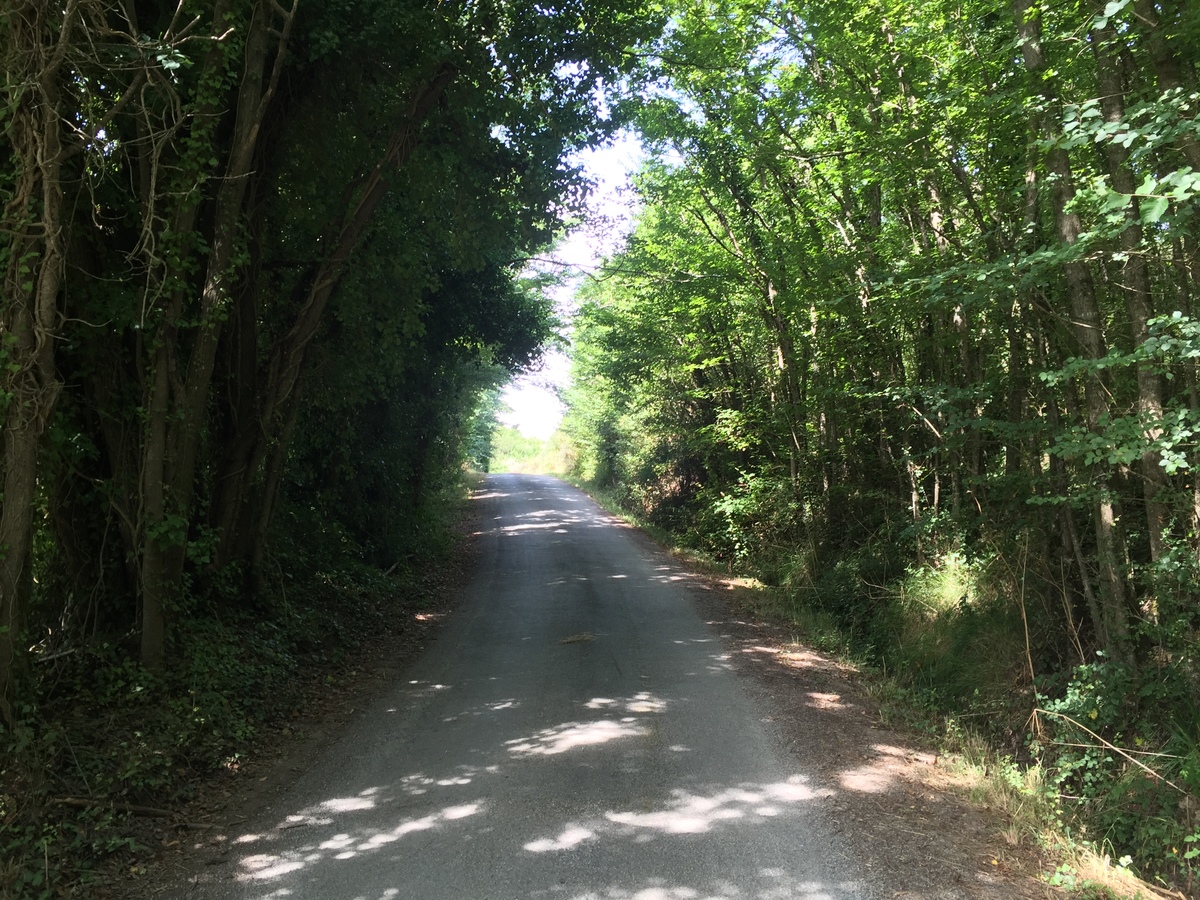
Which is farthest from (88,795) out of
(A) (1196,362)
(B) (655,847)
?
(A) (1196,362)

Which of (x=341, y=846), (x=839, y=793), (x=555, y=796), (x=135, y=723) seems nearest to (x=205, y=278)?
(x=135, y=723)

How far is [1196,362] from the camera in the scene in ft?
16.5

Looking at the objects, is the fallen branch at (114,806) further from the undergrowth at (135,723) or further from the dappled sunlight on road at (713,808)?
the dappled sunlight on road at (713,808)

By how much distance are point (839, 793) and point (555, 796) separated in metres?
1.82

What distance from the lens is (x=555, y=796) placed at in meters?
4.59

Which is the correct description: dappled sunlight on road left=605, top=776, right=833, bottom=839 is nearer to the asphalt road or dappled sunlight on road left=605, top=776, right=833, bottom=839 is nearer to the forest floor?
the asphalt road

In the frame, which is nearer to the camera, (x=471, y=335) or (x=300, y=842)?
(x=300, y=842)

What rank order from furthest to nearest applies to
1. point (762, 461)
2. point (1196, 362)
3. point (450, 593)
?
point (762, 461) < point (450, 593) < point (1196, 362)

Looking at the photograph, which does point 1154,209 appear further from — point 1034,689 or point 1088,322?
point 1034,689

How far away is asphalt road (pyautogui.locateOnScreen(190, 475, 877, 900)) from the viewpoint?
12.0 ft

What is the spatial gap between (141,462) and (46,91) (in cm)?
267

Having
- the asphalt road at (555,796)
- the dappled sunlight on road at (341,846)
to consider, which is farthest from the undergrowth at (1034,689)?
the dappled sunlight on road at (341,846)

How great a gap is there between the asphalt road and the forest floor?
0.19 metres

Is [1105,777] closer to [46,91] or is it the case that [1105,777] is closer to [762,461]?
[46,91]
